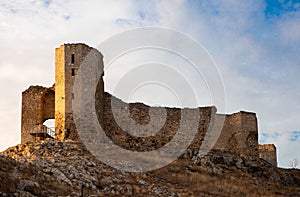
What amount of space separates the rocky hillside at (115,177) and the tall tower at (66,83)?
1.80m

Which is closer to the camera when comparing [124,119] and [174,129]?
[124,119]

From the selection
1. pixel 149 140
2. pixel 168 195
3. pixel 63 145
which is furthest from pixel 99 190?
pixel 149 140

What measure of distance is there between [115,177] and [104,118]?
27.5ft

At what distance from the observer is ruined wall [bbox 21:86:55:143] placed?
108 ft

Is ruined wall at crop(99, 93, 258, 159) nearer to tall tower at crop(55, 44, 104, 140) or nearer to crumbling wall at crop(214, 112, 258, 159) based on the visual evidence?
crumbling wall at crop(214, 112, 258, 159)

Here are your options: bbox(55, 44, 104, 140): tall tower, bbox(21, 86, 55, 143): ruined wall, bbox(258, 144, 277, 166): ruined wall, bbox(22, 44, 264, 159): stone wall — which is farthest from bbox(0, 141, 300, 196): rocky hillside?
bbox(258, 144, 277, 166): ruined wall

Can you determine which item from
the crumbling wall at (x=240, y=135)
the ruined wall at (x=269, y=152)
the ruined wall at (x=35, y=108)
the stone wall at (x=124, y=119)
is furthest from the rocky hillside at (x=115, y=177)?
the ruined wall at (x=269, y=152)

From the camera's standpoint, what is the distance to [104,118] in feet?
108

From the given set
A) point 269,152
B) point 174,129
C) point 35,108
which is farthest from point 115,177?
point 269,152

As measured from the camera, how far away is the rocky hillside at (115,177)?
69.5ft

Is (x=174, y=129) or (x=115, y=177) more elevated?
(x=174, y=129)

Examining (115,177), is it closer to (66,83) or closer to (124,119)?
(66,83)

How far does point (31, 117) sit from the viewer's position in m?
33.2

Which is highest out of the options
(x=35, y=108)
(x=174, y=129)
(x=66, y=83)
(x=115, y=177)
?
(x=66, y=83)
